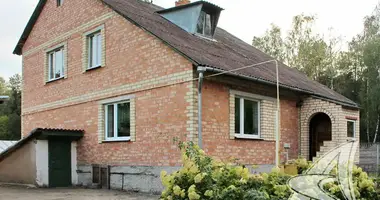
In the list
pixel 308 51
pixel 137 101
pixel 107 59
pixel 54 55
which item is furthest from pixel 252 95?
pixel 308 51

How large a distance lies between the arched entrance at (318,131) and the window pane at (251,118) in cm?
294

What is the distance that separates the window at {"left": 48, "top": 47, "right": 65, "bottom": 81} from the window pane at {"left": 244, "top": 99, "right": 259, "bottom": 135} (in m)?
6.67

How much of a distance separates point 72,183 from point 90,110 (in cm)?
232

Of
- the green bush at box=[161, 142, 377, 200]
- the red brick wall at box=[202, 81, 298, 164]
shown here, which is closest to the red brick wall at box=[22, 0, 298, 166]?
the red brick wall at box=[202, 81, 298, 164]

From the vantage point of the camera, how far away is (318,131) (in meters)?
13.8

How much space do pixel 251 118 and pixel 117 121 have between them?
3.76 metres

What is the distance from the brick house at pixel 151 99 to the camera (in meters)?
9.95

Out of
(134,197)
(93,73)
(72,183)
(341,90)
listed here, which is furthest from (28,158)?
(341,90)

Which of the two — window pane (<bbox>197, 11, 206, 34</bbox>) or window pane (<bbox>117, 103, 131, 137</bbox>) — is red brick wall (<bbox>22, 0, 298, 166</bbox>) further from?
window pane (<bbox>197, 11, 206, 34</bbox>)

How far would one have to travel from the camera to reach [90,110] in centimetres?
1260

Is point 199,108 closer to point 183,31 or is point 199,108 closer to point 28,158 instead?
point 183,31

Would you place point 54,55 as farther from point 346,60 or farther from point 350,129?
point 346,60

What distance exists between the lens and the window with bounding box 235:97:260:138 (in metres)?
10.8

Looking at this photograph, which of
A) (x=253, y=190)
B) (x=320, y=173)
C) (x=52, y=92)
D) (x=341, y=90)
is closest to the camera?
(x=320, y=173)
